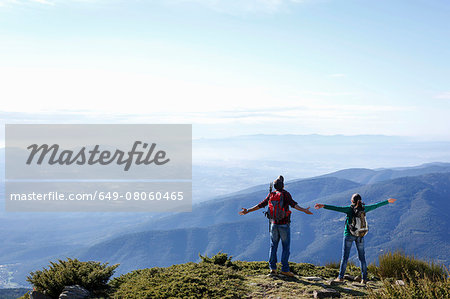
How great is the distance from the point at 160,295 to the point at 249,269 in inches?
176

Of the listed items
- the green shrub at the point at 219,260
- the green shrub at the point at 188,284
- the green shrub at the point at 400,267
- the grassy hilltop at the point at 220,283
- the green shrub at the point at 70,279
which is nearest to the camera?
the grassy hilltop at the point at 220,283

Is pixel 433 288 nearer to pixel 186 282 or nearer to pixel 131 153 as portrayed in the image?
pixel 186 282

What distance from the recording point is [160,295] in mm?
10453

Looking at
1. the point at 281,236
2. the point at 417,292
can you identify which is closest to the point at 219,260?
the point at 281,236

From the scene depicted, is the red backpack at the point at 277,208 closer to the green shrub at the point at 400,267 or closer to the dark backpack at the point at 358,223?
the dark backpack at the point at 358,223

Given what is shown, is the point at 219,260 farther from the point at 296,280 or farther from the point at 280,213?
the point at 280,213

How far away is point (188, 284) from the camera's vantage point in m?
10.9

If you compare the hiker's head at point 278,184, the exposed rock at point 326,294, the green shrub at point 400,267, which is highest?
the hiker's head at point 278,184

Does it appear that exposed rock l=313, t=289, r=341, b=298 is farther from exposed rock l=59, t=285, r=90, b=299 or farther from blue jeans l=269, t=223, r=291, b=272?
exposed rock l=59, t=285, r=90, b=299

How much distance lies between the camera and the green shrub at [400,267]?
47.8 feet

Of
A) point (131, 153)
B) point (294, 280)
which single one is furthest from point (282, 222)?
point (131, 153)

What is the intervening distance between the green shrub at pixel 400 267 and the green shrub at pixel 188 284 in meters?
5.61

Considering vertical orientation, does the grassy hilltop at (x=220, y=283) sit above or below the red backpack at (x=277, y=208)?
below

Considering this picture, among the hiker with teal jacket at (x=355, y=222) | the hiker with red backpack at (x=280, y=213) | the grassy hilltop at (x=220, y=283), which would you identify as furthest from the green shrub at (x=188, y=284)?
the hiker with teal jacket at (x=355, y=222)
